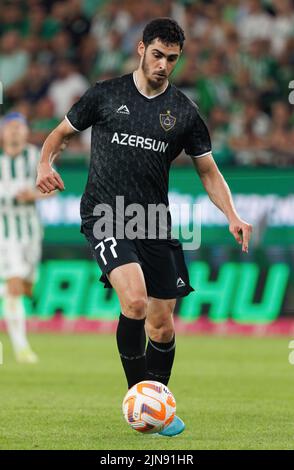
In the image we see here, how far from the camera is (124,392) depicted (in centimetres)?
943

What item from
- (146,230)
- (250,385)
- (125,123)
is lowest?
(250,385)

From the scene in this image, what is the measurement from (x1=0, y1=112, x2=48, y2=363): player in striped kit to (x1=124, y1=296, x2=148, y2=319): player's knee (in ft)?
17.7

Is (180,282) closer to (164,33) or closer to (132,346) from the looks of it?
(132,346)

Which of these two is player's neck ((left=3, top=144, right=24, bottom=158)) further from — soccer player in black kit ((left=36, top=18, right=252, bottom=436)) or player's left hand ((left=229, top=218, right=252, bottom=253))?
player's left hand ((left=229, top=218, right=252, bottom=253))

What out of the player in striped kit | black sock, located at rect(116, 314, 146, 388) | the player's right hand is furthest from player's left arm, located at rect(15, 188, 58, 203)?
black sock, located at rect(116, 314, 146, 388)

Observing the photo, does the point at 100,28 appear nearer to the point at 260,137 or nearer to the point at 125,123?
the point at 260,137

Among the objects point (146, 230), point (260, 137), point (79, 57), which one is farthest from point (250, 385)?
point (79, 57)

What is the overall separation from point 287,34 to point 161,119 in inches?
402

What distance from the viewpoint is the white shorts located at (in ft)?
42.2

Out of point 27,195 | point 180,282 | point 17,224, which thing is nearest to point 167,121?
point 180,282

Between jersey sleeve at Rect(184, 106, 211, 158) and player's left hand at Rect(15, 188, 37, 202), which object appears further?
player's left hand at Rect(15, 188, 37, 202)

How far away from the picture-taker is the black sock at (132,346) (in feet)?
22.7

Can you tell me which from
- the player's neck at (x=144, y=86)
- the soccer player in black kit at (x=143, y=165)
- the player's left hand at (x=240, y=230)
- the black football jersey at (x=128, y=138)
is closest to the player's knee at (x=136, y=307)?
the soccer player in black kit at (x=143, y=165)

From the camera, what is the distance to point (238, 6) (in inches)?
698
